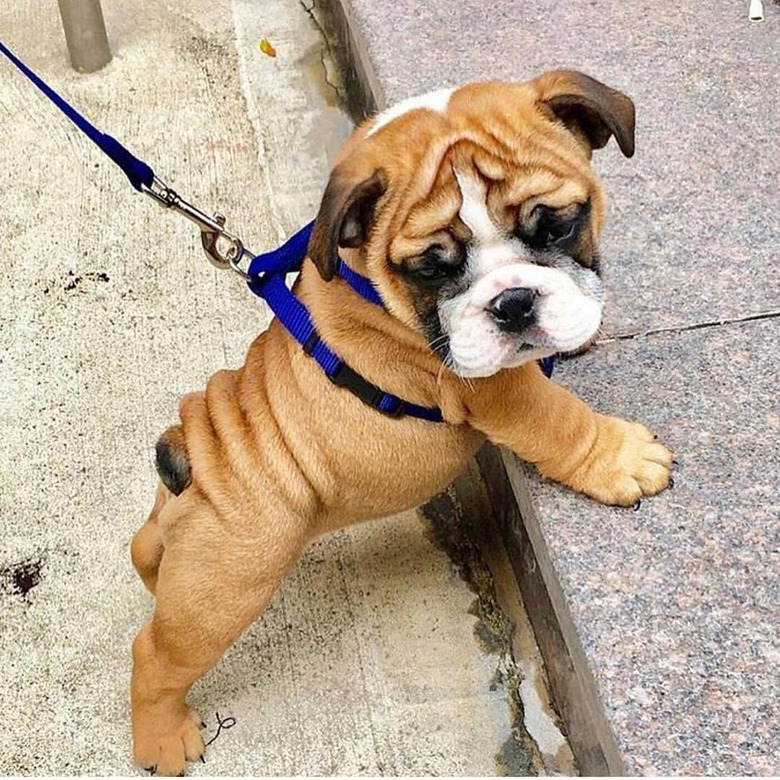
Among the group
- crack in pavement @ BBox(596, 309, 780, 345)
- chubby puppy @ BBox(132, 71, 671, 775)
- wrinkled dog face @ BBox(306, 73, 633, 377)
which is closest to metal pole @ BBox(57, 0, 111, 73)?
chubby puppy @ BBox(132, 71, 671, 775)

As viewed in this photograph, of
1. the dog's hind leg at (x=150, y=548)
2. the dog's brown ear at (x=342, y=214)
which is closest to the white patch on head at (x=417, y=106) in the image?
the dog's brown ear at (x=342, y=214)

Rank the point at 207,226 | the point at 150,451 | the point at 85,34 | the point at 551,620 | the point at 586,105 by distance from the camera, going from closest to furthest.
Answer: the point at 586,105 < the point at 207,226 < the point at 551,620 < the point at 150,451 < the point at 85,34

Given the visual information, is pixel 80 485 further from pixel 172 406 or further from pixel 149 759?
pixel 149 759

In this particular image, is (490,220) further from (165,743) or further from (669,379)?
(165,743)

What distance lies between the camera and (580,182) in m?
2.12

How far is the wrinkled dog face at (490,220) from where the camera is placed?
204 centimetres

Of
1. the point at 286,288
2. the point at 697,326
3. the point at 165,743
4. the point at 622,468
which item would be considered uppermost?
the point at 286,288

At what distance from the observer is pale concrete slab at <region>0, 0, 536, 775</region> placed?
9.34 feet

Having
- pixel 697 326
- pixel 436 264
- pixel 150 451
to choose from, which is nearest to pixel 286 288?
pixel 436 264

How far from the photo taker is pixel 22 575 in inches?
124

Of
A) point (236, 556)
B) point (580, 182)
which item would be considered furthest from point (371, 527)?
point (580, 182)

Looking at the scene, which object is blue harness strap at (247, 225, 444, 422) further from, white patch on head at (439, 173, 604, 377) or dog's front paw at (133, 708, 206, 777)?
dog's front paw at (133, 708, 206, 777)

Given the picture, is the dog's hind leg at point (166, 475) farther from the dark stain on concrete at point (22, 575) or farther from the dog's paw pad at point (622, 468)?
the dog's paw pad at point (622, 468)

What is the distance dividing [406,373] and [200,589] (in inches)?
24.2
